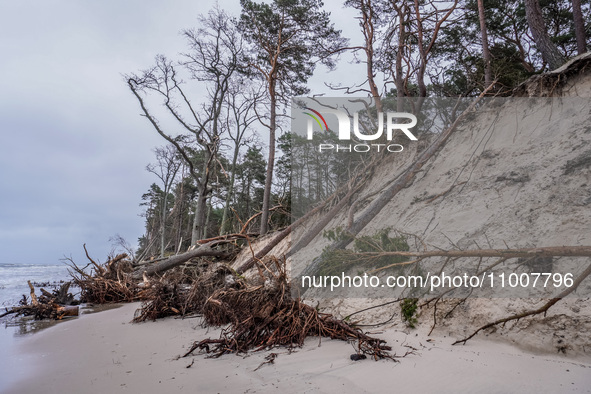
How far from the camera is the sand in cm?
213

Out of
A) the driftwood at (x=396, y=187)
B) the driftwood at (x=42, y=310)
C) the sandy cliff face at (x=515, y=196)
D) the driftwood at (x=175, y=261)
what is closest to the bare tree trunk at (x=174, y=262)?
the driftwood at (x=175, y=261)

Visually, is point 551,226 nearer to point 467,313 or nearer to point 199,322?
Result: point 467,313

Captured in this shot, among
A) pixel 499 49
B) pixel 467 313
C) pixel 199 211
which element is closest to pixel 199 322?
pixel 467 313

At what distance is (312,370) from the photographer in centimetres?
248

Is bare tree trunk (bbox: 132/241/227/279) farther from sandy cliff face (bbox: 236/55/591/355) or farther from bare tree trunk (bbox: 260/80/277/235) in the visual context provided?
sandy cliff face (bbox: 236/55/591/355)

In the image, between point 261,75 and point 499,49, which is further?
point 261,75

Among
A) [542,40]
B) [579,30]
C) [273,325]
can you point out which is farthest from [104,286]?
[579,30]

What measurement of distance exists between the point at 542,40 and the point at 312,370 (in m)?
10.1

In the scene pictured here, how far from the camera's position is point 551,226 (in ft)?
13.0

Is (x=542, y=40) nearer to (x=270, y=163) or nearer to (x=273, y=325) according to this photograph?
(x=270, y=163)

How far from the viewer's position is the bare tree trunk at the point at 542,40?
7.92 m

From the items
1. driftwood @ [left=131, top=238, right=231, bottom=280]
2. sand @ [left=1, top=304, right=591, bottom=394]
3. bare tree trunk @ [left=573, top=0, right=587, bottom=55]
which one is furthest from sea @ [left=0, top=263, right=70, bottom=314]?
bare tree trunk @ [left=573, top=0, right=587, bottom=55]

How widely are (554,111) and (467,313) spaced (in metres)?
5.62

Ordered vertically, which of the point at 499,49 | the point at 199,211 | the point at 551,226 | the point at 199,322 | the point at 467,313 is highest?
the point at 499,49
